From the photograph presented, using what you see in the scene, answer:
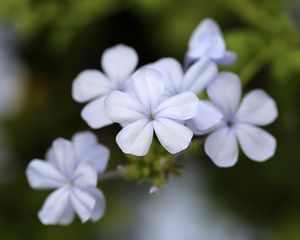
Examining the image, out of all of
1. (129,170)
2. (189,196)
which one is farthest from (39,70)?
(129,170)

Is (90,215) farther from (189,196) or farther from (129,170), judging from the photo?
(189,196)

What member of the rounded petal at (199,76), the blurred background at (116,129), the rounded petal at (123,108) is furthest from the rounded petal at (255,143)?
the blurred background at (116,129)

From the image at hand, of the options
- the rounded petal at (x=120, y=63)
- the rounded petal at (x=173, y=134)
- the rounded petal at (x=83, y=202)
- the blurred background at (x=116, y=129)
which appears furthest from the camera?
the blurred background at (x=116, y=129)

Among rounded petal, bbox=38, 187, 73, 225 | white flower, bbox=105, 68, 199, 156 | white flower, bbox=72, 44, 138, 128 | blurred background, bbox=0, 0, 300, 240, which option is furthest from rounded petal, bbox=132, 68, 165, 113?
blurred background, bbox=0, 0, 300, 240

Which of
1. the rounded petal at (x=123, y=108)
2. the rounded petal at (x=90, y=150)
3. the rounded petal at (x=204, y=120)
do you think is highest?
the rounded petal at (x=123, y=108)

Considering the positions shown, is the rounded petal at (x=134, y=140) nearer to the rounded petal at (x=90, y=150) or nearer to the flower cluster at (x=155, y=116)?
the flower cluster at (x=155, y=116)

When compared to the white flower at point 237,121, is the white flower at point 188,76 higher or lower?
higher

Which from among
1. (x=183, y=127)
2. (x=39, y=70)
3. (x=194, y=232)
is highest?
(x=183, y=127)
